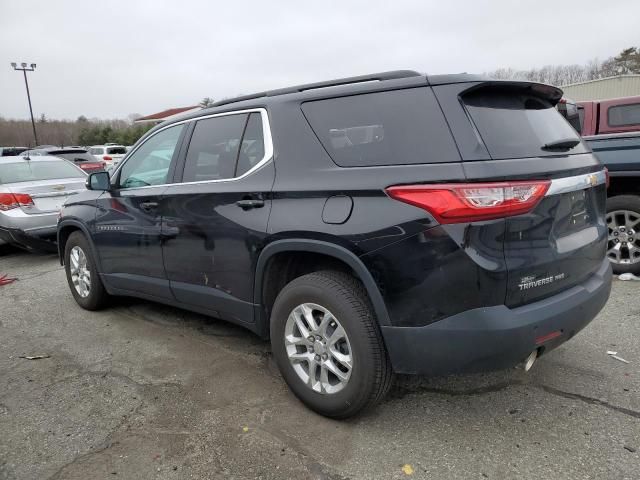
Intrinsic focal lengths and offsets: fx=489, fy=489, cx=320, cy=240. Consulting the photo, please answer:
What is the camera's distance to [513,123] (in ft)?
8.04

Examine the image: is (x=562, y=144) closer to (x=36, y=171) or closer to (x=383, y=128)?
(x=383, y=128)

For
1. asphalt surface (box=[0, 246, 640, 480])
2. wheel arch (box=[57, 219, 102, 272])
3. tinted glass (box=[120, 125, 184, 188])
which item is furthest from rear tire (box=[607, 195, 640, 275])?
wheel arch (box=[57, 219, 102, 272])

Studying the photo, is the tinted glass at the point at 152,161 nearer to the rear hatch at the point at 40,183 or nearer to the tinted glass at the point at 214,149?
the tinted glass at the point at 214,149

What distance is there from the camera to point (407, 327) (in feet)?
7.59

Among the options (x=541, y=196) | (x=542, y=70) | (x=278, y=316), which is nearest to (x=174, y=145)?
(x=278, y=316)

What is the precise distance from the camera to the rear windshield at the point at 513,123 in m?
2.30

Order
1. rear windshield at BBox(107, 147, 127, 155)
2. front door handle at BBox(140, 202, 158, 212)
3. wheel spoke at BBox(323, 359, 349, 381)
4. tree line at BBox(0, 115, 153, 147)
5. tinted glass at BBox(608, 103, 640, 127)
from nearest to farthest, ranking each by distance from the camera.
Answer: wheel spoke at BBox(323, 359, 349, 381), front door handle at BBox(140, 202, 158, 212), tinted glass at BBox(608, 103, 640, 127), rear windshield at BBox(107, 147, 127, 155), tree line at BBox(0, 115, 153, 147)

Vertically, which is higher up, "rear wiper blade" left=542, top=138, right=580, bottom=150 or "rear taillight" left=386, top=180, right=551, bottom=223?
"rear wiper blade" left=542, top=138, right=580, bottom=150

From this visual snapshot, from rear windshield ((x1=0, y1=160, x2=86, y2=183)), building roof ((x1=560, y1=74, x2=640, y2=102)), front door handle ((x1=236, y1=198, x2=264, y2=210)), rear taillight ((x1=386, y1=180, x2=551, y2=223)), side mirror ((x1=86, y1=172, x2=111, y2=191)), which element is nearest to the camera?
rear taillight ((x1=386, y1=180, x2=551, y2=223))

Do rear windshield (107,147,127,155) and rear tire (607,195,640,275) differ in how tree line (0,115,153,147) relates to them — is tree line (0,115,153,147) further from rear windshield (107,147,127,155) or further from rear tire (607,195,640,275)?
rear tire (607,195,640,275)

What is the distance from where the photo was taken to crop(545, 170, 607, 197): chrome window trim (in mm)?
2357

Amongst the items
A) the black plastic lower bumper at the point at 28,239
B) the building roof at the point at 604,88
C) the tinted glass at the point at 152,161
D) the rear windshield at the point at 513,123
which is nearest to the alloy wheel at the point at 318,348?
the rear windshield at the point at 513,123

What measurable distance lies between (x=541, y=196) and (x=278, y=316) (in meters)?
1.53

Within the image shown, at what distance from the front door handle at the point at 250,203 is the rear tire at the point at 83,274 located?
2262mm
